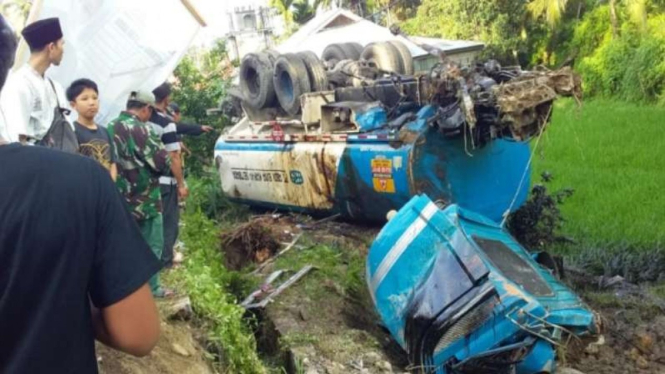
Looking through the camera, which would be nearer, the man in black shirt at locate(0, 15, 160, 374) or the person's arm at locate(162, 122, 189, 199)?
the man in black shirt at locate(0, 15, 160, 374)

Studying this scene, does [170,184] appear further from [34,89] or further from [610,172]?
[610,172]

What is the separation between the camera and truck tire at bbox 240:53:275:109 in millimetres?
9359

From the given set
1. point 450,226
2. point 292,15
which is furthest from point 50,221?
point 292,15

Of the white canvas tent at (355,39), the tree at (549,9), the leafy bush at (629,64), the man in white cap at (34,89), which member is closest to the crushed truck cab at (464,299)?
the man in white cap at (34,89)

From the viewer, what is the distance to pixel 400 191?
7016 mm

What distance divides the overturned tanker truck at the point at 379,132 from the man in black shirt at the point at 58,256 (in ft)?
15.6

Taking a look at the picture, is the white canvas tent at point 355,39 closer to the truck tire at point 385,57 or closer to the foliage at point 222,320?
the truck tire at point 385,57

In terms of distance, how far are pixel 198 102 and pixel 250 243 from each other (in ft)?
16.2

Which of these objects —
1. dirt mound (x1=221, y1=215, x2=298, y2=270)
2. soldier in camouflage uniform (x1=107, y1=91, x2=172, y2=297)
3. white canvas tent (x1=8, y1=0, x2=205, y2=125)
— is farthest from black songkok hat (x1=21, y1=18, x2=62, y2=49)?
dirt mound (x1=221, y1=215, x2=298, y2=270)

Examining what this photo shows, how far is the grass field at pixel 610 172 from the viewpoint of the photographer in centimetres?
812

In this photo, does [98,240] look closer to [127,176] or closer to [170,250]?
[127,176]

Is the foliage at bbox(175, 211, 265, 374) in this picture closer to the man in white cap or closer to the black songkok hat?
the man in white cap

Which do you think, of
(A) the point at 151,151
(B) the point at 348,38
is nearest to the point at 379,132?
(A) the point at 151,151

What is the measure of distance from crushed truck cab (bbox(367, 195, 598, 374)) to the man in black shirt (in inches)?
135
